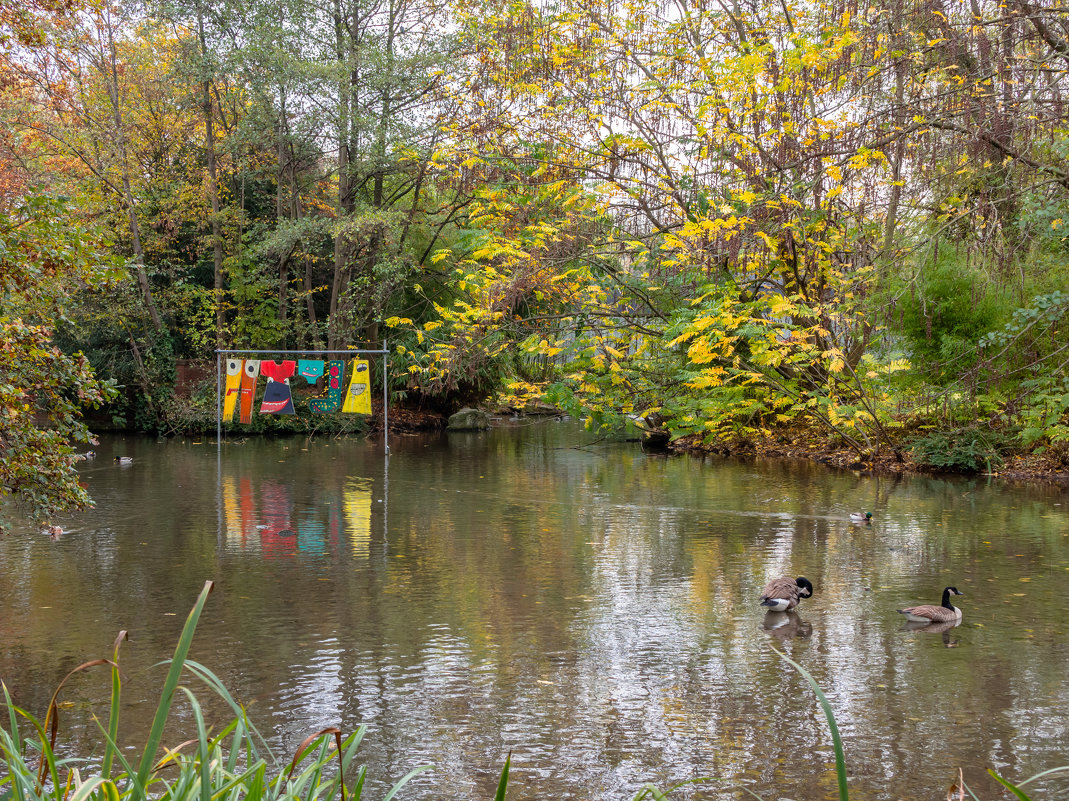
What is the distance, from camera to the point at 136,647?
6.35 metres

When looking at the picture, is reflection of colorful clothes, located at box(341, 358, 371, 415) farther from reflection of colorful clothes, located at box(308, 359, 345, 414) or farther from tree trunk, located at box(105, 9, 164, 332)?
tree trunk, located at box(105, 9, 164, 332)

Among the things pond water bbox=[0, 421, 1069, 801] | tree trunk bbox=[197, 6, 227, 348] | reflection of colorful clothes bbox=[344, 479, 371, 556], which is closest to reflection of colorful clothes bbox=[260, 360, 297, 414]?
reflection of colorful clothes bbox=[344, 479, 371, 556]

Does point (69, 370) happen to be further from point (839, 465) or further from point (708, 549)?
point (839, 465)

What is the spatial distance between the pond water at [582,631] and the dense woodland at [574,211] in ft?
5.41

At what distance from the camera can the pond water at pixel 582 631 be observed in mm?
4680

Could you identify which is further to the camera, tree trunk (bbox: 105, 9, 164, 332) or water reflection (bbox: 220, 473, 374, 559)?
tree trunk (bbox: 105, 9, 164, 332)

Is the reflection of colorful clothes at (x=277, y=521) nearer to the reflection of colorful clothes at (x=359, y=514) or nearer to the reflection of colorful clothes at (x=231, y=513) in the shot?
the reflection of colorful clothes at (x=231, y=513)

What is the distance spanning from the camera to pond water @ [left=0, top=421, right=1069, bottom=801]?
4.68m

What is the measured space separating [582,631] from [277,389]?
13.9 meters

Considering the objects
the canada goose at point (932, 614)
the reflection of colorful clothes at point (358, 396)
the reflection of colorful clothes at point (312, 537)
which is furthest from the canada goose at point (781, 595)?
the reflection of colorful clothes at point (358, 396)

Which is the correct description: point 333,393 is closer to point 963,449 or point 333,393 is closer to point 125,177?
point 125,177

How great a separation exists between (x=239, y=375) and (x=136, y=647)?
13.8 meters

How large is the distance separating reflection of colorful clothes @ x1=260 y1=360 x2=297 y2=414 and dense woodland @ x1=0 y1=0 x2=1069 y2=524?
265 cm

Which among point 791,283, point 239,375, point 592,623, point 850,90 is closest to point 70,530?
point 592,623
